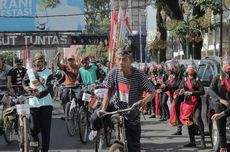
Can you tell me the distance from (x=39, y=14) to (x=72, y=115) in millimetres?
24743

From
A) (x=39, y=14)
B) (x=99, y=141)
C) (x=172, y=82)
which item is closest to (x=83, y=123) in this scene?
(x=99, y=141)

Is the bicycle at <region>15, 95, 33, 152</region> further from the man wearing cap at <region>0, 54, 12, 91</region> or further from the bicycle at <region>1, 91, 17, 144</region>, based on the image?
the man wearing cap at <region>0, 54, 12, 91</region>

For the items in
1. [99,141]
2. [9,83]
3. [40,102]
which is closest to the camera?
[40,102]

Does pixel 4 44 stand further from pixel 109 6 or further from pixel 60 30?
pixel 109 6

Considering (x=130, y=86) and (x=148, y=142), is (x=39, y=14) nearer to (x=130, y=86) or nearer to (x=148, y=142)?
(x=148, y=142)

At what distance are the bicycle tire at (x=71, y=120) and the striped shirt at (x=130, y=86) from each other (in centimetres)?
513

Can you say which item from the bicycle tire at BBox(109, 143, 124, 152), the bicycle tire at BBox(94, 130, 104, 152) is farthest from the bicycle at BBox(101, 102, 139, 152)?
the bicycle tire at BBox(94, 130, 104, 152)

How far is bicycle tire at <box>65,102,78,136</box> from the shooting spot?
12018mm

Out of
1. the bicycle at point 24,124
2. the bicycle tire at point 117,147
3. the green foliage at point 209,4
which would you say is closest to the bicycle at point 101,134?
the bicycle at point 24,124

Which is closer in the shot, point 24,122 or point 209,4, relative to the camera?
point 24,122

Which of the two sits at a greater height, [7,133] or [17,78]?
[17,78]

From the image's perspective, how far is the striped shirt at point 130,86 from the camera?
6867 mm

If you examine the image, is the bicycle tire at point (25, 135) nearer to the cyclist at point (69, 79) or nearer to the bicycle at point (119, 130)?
the bicycle at point (119, 130)

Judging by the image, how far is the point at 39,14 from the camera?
36.0 meters
